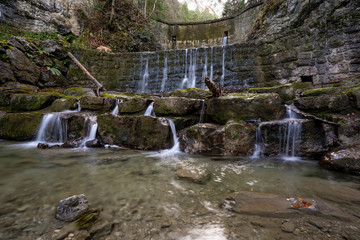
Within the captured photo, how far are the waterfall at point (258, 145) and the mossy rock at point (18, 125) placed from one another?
6.99m

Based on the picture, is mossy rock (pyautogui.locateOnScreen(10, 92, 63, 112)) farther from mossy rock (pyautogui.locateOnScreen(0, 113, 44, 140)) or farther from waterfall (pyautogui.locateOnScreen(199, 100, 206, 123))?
waterfall (pyautogui.locateOnScreen(199, 100, 206, 123))

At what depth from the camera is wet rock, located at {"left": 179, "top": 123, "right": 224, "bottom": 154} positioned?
4.09 m

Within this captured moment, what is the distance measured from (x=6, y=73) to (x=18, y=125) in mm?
4001

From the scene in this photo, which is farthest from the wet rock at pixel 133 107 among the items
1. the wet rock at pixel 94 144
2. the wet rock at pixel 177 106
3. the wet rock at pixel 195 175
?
the wet rock at pixel 195 175

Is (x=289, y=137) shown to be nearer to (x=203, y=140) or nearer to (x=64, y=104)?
(x=203, y=140)

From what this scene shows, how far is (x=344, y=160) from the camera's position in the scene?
2.92 meters

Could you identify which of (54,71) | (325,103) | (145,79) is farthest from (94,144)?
(54,71)

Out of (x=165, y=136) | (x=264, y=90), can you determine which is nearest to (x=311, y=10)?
(x=264, y=90)

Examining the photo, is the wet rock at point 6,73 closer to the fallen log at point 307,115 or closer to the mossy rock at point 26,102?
the mossy rock at point 26,102

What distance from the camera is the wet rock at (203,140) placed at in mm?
4094

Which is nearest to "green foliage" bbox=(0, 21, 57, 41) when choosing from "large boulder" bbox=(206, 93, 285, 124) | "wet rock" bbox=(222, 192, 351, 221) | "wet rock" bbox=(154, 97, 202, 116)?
"wet rock" bbox=(154, 97, 202, 116)

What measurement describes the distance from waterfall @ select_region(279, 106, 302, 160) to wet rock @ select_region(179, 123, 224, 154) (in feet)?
4.85

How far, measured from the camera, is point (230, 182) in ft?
7.79

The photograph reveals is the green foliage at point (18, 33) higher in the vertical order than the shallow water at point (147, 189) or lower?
higher
